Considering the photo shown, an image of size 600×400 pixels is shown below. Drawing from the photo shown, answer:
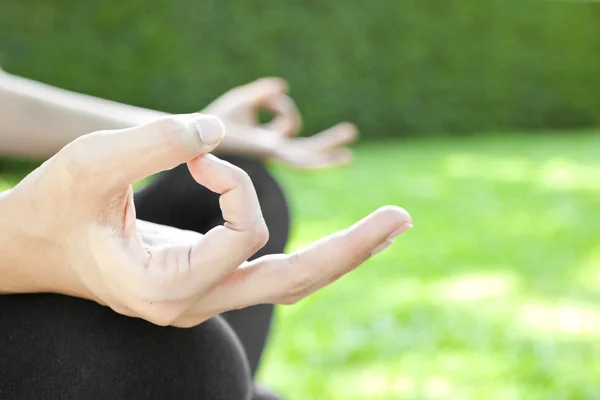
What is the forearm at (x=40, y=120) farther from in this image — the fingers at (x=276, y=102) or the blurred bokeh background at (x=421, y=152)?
the blurred bokeh background at (x=421, y=152)

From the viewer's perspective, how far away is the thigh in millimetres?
671

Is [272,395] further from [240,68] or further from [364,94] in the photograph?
[364,94]

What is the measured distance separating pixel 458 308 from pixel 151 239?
1805 millimetres

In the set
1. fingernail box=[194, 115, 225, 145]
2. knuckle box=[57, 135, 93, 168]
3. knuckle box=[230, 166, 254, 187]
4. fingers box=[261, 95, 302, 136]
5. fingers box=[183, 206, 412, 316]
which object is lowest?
fingers box=[261, 95, 302, 136]

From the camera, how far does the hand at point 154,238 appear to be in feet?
1.84

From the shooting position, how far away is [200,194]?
3.43ft

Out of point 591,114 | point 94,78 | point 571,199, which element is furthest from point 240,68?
point 591,114

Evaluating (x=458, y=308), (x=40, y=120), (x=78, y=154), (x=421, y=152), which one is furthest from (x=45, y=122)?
(x=421, y=152)

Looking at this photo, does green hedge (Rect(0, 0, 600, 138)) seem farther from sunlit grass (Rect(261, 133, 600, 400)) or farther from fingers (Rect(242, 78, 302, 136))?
fingers (Rect(242, 78, 302, 136))

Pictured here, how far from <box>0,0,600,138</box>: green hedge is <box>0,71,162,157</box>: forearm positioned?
213 inches

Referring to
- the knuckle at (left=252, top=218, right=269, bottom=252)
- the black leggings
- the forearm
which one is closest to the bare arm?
the forearm

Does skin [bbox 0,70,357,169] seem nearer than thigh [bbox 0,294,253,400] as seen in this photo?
No

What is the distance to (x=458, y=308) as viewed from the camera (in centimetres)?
235

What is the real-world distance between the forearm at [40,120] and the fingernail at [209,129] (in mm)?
651
